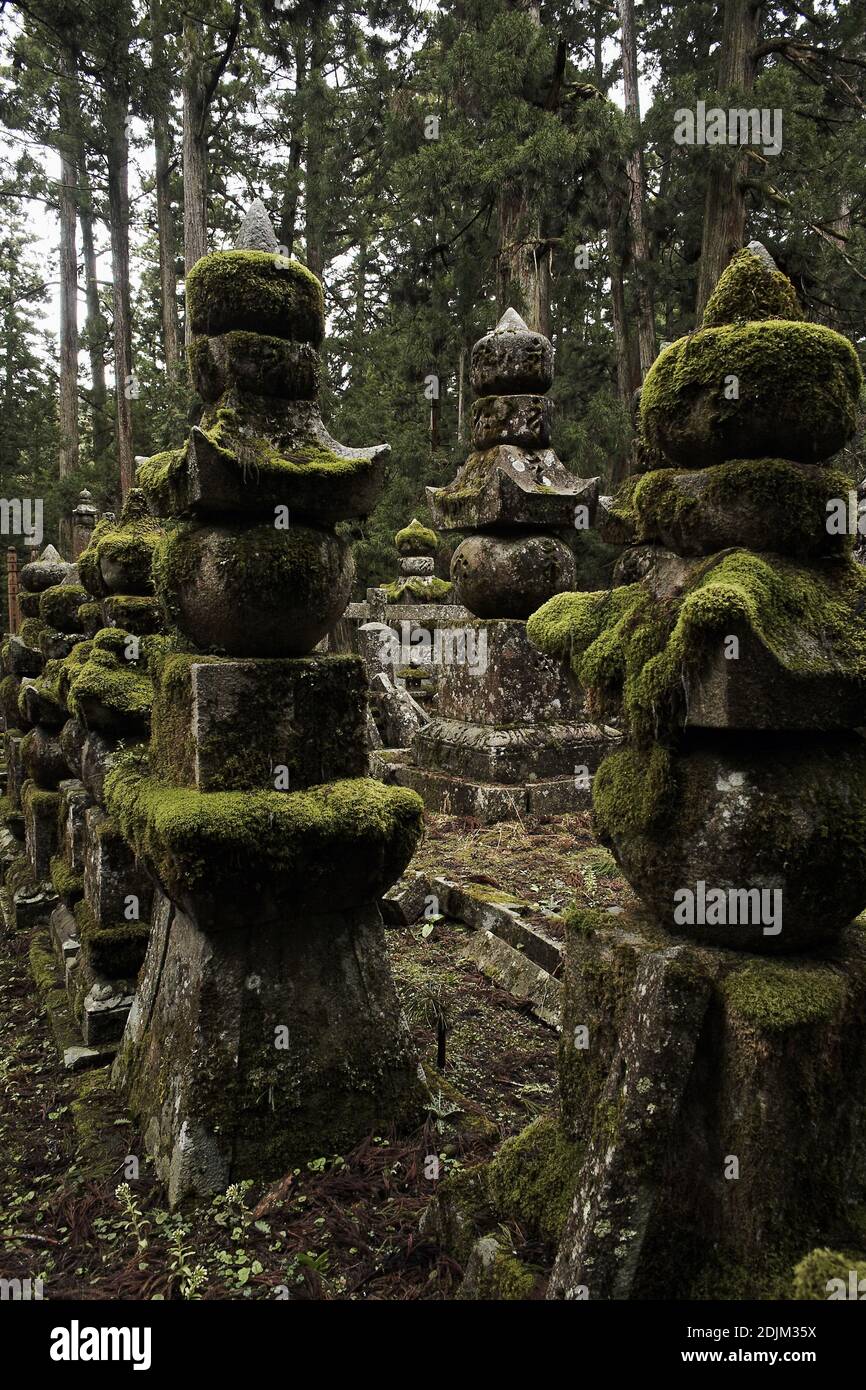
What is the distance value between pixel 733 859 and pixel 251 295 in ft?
8.39

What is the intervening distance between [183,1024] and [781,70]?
1286cm

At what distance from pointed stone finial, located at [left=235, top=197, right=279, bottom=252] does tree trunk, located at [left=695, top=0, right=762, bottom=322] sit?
9839 mm

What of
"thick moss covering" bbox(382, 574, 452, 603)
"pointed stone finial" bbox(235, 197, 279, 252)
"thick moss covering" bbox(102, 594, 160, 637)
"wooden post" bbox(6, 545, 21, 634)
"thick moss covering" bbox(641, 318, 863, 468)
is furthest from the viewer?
"wooden post" bbox(6, 545, 21, 634)

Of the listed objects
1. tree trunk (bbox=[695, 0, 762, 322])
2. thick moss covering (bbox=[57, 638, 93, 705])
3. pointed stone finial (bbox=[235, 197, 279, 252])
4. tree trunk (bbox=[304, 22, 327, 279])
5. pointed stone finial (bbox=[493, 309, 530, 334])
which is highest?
tree trunk (bbox=[304, 22, 327, 279])

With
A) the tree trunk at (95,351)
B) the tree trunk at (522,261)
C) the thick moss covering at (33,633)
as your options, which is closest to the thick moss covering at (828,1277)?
the thick moss covering at (33,633)

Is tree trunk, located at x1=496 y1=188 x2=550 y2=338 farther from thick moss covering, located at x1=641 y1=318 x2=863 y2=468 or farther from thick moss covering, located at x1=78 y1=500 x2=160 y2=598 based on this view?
thick moss covering, located at x1=641 y1=318 x2=863 y2=468

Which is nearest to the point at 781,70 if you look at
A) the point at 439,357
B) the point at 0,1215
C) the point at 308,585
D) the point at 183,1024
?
the point at 439,357

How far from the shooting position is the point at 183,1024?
3.04 m

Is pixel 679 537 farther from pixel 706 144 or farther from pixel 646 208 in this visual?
pixel 646 208

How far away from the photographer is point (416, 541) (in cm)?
1338

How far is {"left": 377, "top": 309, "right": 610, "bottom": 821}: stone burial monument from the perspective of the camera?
712cm

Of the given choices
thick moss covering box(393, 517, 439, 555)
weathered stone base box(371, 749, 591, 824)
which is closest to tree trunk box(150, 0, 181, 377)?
thick moss covering box(393, 517, 439, 555)

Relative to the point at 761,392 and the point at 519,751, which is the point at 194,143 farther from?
the point at 761,392
